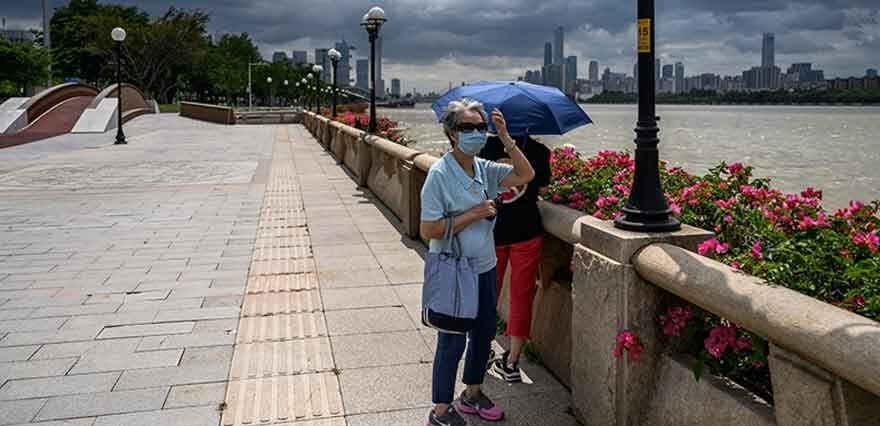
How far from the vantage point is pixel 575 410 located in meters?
4.12

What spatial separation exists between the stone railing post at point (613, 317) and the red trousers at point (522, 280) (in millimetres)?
577

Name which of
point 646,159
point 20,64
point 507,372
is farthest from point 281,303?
point 20,64

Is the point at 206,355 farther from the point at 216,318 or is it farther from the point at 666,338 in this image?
the point at 666,338

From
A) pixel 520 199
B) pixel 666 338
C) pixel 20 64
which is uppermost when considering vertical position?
pixel 20 64

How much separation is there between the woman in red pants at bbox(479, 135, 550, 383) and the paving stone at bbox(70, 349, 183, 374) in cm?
230

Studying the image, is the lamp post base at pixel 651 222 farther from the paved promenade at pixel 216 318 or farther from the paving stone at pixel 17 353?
the paving stone at pixel 17 353

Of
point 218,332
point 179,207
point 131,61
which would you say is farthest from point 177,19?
point 218,332

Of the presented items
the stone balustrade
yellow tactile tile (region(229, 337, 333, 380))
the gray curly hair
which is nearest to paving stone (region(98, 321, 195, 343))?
yellow tactile tile (region(229, 337, 333, 380))

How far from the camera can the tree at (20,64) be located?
57.8m

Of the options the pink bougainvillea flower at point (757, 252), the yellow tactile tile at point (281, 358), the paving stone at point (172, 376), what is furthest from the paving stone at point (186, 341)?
the pink bougainvillea flower at point (757, 252)

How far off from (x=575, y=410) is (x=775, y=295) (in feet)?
5.57

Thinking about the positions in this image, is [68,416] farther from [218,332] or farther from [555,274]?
[555,274]

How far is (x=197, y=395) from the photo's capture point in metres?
4.49

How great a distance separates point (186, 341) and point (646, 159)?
3573 millimetres
